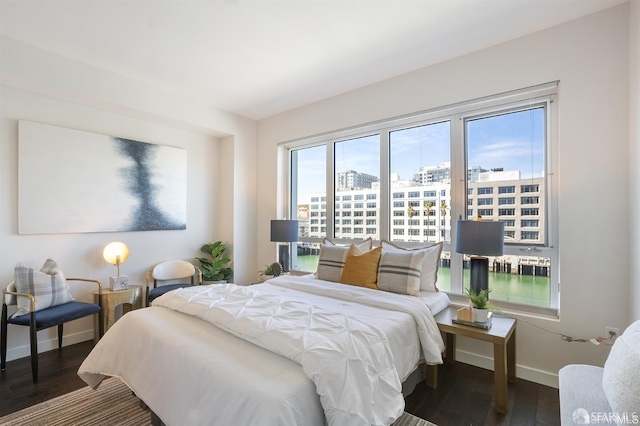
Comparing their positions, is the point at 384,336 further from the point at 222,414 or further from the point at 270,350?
the point at 222,414

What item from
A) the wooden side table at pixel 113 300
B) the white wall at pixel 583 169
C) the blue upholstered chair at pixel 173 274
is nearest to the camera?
the white wall at pixel 583 169

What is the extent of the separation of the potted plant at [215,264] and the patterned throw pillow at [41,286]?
152 cm

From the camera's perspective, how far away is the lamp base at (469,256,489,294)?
7.86ft

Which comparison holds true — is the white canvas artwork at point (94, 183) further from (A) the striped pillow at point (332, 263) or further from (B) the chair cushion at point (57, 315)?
(A) the striped pillow at point (332, 263)

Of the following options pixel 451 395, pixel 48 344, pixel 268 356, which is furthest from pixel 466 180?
pixel 48 344

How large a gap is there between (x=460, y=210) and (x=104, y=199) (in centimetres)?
376

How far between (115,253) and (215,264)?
1.17 m

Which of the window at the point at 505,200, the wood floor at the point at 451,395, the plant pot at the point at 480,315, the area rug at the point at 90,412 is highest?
the window at the point at 505,200

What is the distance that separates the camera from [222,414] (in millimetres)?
1221

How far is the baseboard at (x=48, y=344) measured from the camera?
9.04 ft

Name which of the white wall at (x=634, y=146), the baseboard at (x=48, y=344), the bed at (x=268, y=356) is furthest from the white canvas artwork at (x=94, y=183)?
the white wall at (x=634, y=146)

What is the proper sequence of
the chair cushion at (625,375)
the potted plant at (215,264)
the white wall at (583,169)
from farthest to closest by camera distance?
the potted plant at (215,264) < the white wall at (583,169) < the chair cushion at (625,375)

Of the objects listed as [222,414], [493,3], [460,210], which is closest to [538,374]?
[460,210]
